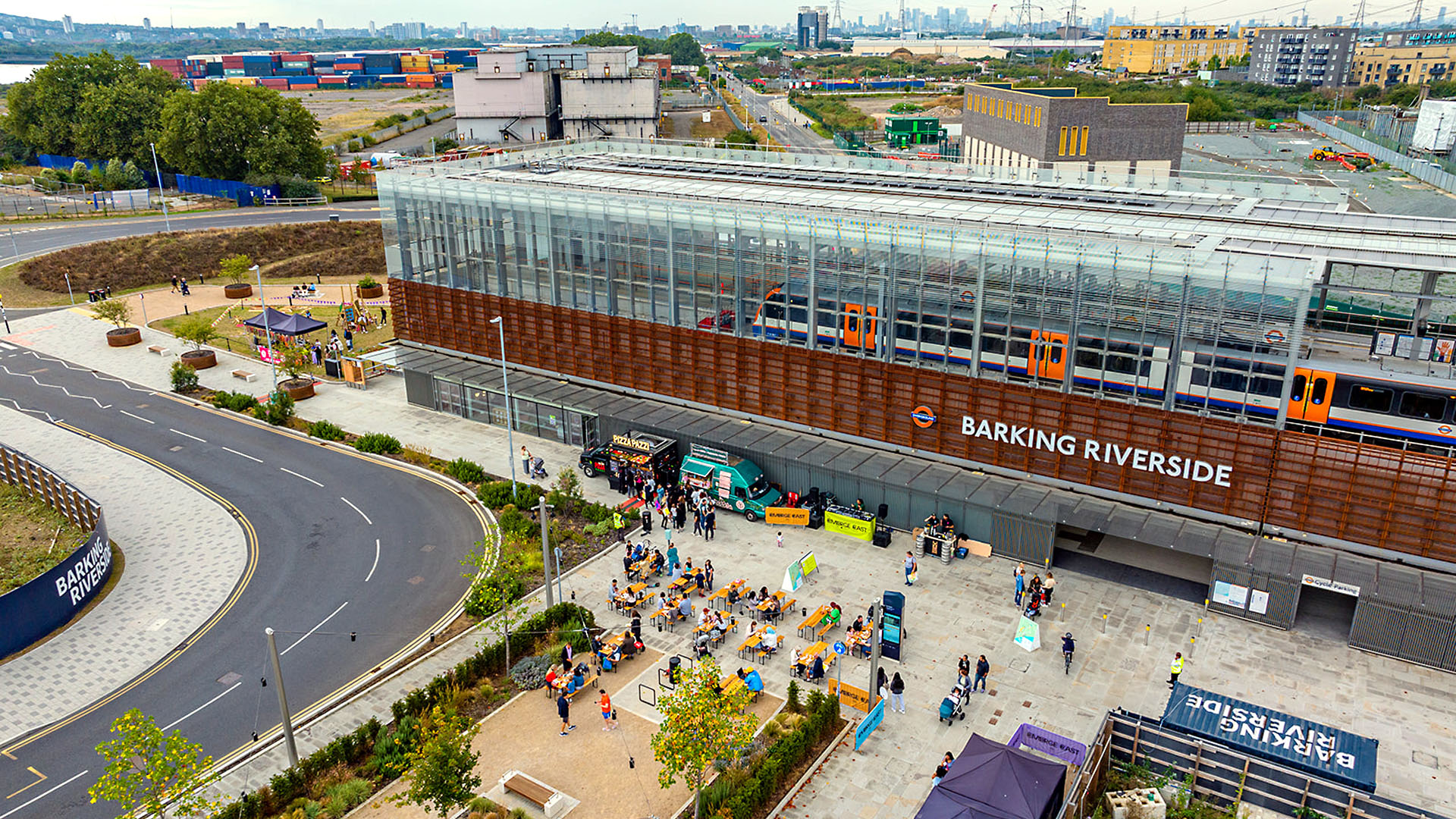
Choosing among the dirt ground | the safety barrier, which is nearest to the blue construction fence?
the safety barrier

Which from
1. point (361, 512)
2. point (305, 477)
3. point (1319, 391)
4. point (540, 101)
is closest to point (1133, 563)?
point (1319, 391)

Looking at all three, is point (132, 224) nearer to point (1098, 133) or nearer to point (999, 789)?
point (1098, 133)

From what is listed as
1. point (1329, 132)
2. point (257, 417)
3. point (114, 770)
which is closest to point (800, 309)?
point (114, 770)

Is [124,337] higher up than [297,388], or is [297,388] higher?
[124,337]

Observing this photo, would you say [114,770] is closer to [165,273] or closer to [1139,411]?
[1139,411]

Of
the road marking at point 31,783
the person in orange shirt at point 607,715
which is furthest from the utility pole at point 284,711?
the person in orange shirt at point 607,715
